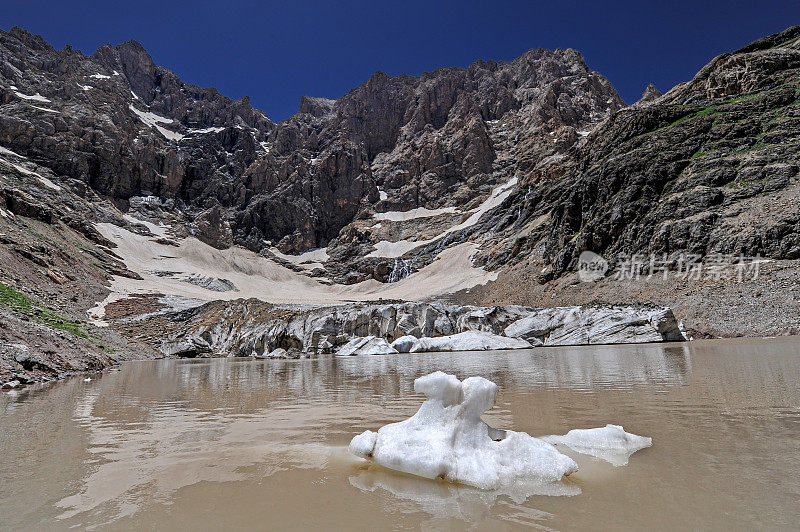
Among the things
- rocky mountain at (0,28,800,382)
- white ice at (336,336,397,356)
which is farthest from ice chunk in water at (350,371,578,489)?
white ice at (336,336,397,356)

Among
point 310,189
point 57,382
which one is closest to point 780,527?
point 57,382

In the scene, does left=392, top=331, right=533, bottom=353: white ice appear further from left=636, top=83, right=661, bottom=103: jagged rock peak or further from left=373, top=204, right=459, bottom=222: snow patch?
left=636, top=83, right=661, bottom=103: jagged rock peak

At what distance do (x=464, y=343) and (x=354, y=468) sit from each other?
1080 inches

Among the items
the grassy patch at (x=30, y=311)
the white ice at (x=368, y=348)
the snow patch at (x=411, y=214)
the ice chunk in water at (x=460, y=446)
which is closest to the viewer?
the ice chunk in water at (x=460, y=446)

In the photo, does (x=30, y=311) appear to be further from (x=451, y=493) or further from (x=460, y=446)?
(x=451, y=493)

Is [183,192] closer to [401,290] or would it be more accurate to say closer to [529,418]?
[401,290]

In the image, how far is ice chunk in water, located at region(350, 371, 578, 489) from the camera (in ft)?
13.7

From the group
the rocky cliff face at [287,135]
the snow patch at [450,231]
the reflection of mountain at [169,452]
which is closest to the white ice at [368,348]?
the reflection of mountain at [169,452]

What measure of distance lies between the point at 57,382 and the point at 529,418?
14971 millimetres

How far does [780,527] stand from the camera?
9.29ft

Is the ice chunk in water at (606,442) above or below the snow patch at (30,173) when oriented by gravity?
below

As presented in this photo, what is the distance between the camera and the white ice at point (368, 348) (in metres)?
32.2

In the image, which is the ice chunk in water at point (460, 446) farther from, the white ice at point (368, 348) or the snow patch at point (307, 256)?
the snow patch at point (307, 256)

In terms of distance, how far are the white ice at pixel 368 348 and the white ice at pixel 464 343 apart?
33.2 inches
